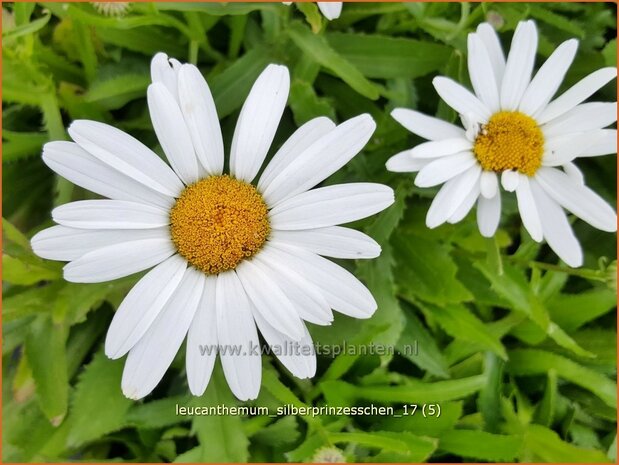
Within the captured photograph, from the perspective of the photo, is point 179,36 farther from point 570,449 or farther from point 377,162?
point 570,449

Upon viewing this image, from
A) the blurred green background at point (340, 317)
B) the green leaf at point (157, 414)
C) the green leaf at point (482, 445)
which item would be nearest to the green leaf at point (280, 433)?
the blurred green background at point (340, 317)

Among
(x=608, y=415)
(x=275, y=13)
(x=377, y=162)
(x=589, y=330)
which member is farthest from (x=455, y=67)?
(x=608, y=415)

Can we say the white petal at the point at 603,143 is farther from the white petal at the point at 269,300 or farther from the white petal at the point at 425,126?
the white petal at the point at 269,300

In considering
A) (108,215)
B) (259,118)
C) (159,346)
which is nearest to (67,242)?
(108,215)

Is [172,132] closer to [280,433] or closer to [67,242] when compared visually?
[67,242]

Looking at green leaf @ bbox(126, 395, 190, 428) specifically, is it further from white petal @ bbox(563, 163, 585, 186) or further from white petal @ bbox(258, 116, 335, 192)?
white petal @ bbox(563, 163, 585, 186)

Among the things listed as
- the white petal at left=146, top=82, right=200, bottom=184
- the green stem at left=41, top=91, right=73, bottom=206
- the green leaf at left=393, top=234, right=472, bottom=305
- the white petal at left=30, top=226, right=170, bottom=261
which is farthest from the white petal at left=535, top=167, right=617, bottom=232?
the green stem at left=41, top=91, right=73, bottom=206
